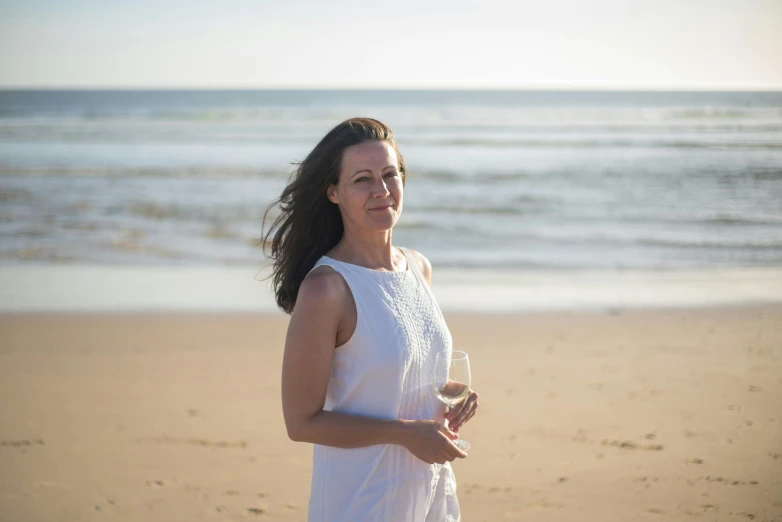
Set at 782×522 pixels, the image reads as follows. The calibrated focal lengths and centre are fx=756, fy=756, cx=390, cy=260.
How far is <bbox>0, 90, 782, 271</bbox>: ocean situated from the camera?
A: 1261 cm

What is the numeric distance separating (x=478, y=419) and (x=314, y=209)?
398cm

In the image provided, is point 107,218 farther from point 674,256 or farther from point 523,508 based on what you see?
point 523,508

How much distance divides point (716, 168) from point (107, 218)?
17516 millimetres

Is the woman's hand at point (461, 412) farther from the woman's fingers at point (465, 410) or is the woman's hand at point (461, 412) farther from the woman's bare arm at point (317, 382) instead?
the woman's bare arm at point (317, 382)

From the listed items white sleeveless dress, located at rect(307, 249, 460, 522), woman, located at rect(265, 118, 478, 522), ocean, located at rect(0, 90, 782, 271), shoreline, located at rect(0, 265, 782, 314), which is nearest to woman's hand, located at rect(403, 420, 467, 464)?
woman, located at rect(265, 118, 478, 522)

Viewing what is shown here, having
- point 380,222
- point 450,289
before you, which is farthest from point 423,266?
point 450,289

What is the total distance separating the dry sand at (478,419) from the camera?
16.4 feet

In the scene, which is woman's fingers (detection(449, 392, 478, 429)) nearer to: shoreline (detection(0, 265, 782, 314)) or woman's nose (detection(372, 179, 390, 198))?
woman's nose (detection(372, 179, 390, 198))

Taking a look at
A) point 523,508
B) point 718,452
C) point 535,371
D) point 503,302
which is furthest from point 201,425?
point 503,302

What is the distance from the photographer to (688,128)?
126 ft

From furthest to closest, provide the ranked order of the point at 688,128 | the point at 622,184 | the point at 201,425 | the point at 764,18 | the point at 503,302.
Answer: the point at 688,128 → the point at 764,18 → the point at 622,184 → the point at 503,302 → the point at 201,425

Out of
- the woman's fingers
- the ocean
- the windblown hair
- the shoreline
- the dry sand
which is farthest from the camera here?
the ocean

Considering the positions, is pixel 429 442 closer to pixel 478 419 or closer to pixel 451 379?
pixel 451 379

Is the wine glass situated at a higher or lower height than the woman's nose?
lower
